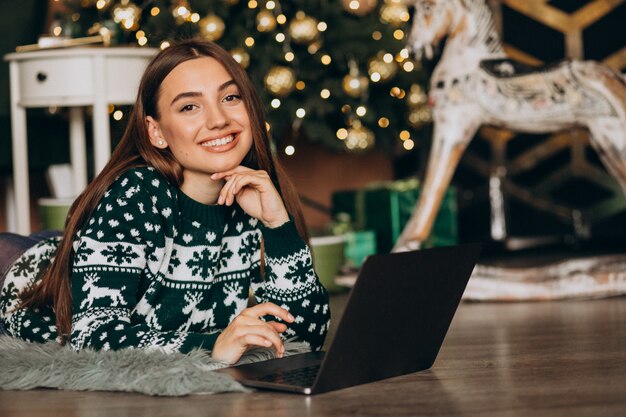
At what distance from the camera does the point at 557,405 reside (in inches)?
54.4

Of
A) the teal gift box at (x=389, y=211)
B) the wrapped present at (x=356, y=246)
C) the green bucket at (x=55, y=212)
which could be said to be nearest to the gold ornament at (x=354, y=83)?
the teal gift box at (x=389, y=211)

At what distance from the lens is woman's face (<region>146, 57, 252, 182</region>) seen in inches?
68.5

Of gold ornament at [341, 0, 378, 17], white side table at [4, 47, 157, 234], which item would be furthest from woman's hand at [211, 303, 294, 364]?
gold ornament at [341, 0, 378, 17]

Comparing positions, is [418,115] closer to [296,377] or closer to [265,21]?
[265,21]

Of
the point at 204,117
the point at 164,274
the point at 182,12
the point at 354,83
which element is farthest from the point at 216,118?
the point at 354,83

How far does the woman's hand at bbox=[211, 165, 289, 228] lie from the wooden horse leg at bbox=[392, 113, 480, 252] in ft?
3.89

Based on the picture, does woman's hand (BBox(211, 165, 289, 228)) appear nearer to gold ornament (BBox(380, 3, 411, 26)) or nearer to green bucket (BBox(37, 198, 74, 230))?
green bucket (BBox(37, 198, 74, 230))

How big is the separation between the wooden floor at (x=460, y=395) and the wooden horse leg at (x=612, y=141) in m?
0.88

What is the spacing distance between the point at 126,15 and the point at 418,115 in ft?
3.51

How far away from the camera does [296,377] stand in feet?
4.99

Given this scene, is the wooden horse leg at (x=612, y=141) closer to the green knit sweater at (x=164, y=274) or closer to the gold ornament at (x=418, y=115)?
the gold ornament at (x=418, y=115)

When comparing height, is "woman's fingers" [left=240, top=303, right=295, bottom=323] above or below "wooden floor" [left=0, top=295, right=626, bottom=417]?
above

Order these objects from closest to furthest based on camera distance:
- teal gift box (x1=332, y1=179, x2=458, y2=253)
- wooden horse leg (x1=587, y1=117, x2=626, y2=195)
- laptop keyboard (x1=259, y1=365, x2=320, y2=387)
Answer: laptop keyboard (x1=259, y1=365, x2=320, y2=387) → wooden horse leg (x1=587, y1=117, x2=626, y2=195) → teal gift box (x1=332, y1=179, x2=458, y2=253)

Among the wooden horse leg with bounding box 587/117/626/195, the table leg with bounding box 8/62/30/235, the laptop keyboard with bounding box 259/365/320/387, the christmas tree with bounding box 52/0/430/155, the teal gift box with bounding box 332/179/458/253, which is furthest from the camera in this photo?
the teal gift box with bounding box 332/179/458/253
